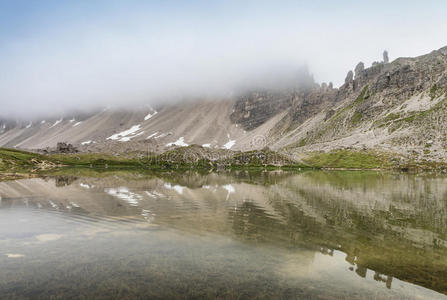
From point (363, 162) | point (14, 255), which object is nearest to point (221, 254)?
point (14, 255)

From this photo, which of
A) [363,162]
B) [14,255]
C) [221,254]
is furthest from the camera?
[363,162]

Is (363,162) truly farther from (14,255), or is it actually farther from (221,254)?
(14,255)

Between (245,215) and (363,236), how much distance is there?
12.2 meters

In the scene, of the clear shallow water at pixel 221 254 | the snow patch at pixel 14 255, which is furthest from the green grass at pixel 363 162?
the snow patch at pixel 14 255

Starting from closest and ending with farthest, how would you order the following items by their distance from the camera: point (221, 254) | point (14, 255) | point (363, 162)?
point (14, 255) < point (221, 254) < point (363, 162)

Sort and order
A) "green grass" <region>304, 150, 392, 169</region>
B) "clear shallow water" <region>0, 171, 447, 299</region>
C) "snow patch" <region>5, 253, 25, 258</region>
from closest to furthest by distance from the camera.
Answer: "clear shallow water" <region>0, 171, 447, 299</region> → "snow patch" <region>5, 253, 25, 258</region> → "green grass" <region>304, 150, 392, 169</region>

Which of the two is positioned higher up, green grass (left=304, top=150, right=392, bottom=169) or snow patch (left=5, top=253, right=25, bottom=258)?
green grass (left=304, top=150, right=392, bottom=169)

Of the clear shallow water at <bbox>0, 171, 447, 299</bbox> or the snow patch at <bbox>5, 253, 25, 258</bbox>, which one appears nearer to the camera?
the clear shallow water at <bbox>0, 171, 447, 299</bbox>

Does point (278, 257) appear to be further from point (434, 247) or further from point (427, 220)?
point (427, 220)

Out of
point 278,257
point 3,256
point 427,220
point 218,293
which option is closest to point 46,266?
point 3,256

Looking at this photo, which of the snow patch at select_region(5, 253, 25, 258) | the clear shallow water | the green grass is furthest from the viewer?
the green grass

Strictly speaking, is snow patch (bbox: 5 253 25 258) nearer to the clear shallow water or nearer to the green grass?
the clear shallow water

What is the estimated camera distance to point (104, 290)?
12828 millimetres

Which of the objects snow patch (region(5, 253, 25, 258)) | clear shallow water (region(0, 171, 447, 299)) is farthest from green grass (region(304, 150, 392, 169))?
snow patch (region(5, 253, 25, 258))
